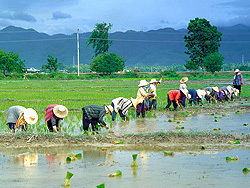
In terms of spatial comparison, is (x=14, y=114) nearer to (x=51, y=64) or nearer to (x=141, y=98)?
(x=141, y=98)

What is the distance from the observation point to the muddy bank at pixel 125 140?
809 cm

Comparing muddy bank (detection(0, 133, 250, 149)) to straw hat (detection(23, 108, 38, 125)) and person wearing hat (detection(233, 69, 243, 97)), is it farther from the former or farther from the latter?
person wearing hat (detection(233, 69, 243, 97))

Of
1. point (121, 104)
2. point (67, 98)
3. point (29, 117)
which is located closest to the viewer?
point (29, 117)

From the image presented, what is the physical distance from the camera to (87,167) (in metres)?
6.35

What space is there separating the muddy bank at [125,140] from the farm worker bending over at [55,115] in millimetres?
589

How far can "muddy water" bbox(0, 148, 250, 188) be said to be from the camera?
17.9 ft

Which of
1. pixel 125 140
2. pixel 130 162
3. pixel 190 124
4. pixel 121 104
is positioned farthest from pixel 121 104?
pixel 130 162

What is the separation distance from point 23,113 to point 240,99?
45.9 feet

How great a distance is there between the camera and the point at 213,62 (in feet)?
199

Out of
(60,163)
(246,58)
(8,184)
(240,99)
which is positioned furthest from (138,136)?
(246,58)

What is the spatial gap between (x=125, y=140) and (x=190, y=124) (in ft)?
11.4

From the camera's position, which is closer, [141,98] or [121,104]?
[121,104]

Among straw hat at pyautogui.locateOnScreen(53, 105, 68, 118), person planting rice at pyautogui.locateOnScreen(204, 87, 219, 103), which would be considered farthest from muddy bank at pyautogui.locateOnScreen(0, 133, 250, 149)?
person planting rice at pyautogui.locateOnScreen(204, 87, 219, 103)

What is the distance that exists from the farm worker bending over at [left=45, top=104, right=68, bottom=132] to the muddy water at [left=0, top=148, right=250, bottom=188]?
4.09 feet
